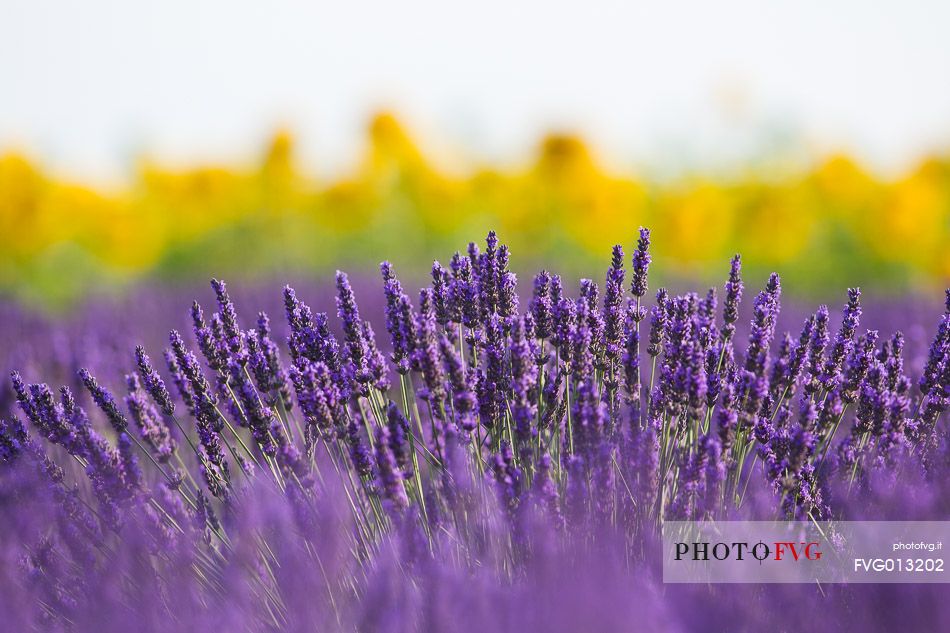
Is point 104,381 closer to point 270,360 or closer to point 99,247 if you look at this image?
point 270,360

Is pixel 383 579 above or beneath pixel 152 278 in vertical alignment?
above

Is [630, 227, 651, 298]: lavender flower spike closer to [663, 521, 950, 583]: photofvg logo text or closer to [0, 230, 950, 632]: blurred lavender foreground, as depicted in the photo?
[0, 230, 950, 632]: blurred lavender foreground

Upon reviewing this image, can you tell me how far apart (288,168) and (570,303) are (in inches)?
356

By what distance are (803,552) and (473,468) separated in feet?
2.63

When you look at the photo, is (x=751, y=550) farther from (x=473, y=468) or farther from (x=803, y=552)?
(x=473, y=468)

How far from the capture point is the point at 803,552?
199cm

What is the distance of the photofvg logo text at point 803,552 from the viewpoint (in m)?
1.75

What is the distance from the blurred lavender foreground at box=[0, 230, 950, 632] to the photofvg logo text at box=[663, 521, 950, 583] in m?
0.04

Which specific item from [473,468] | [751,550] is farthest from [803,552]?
[473,468]

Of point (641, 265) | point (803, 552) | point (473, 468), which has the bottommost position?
point (803, 552)

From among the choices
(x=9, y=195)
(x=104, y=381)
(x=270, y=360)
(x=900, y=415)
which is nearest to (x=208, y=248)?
(x=9, y=195)

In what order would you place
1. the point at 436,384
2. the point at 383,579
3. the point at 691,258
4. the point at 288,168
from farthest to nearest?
the point at 288,168
the point at 691,258
the point at 436,384
the point at 383,579

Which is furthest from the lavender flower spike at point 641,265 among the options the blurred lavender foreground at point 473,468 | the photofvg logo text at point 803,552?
the photofvg logo text at point 803,552

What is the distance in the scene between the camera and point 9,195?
364 inches
